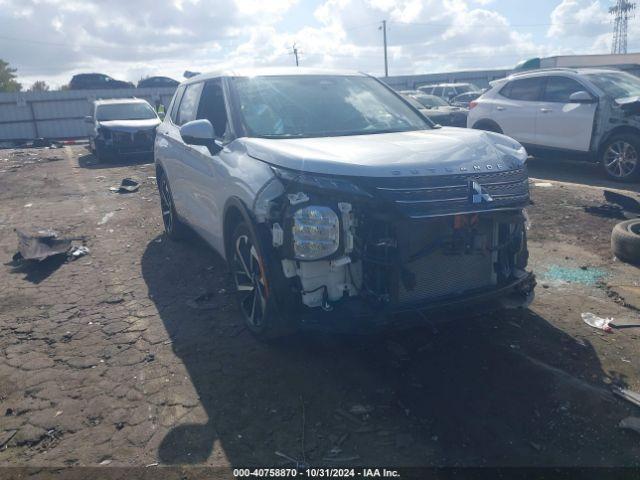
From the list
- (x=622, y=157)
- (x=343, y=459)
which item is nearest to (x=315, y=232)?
(x=343, y=459)

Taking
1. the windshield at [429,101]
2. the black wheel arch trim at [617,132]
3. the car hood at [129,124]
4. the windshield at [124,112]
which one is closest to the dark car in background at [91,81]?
the windshield at [124,112]

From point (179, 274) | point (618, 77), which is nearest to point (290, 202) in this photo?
point (179, 274)

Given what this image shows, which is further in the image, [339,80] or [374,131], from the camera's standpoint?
[339,80]

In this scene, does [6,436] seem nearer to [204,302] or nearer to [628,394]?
[204,302]

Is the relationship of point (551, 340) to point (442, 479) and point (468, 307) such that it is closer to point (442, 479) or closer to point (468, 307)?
point (468, 307)

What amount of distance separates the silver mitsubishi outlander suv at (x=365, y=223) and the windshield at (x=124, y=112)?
12686mm

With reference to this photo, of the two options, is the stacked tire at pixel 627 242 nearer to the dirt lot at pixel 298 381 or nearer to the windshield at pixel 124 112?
the dirt lot at pixel 298 381

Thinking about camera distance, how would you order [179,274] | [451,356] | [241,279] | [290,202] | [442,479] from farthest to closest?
1. [179,274]
2. [241,279]
3. [451,356]
4. [290,202]
5. [442,479]

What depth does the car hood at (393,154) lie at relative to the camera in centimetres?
324

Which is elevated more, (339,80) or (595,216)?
(339,80)

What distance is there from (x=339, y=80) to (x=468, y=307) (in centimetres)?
255

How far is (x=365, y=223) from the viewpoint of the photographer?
10.6 ft

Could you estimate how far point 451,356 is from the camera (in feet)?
12.2

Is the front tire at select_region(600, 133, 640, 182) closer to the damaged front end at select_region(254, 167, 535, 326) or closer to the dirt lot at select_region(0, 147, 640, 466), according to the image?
the dirt lot at select_region(0, 147, 640, 466)
